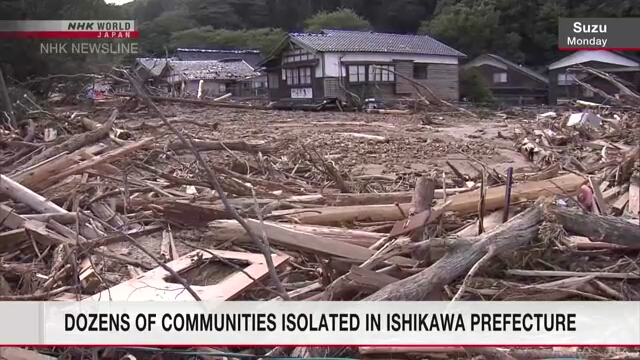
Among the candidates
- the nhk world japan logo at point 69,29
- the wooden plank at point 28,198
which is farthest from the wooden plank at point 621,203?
the wooden plank at point 28,198

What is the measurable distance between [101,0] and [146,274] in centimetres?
89

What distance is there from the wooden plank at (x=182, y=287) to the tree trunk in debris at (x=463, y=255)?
0.41 metres

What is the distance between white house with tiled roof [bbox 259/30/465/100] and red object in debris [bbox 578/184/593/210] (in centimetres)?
65

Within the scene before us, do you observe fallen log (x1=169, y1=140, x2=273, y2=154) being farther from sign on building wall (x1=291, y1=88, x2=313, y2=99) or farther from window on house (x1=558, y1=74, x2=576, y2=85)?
window on house (x1=558, y1=74, x2=576, y2=85)

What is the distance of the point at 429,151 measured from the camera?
10.9 ft

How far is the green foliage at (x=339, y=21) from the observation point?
2.05 m

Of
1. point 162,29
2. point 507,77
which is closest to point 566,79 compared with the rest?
point 507,77

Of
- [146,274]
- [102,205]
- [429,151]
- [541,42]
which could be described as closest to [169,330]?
[146,274]

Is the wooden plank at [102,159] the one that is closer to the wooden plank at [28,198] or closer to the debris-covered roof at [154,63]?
the wooden plank at [28,198]

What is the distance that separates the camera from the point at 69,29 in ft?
6.40

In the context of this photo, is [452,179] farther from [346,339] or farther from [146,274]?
[146,274]

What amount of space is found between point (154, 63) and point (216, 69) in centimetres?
21

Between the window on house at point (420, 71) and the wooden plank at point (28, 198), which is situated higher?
the window on house at point (420, 71)

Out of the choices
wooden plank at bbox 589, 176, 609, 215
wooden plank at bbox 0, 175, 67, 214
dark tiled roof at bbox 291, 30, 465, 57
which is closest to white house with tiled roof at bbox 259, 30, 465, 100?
dark tiled roof at bbox 291, 30, 465, 57
